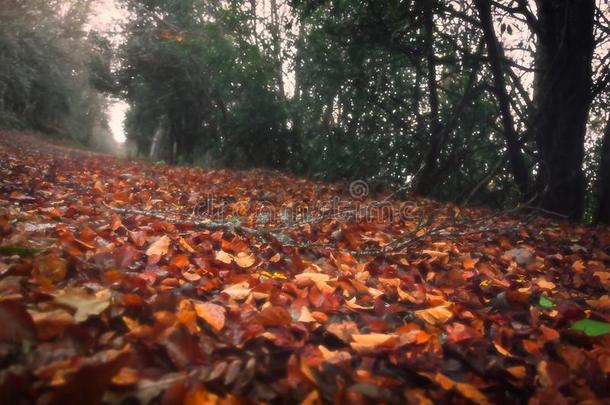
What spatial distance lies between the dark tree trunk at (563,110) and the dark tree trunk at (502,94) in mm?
286

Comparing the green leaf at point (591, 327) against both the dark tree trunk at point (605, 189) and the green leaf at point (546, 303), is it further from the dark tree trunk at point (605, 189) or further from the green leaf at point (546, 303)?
the dark tree trunk at point (605, 189)

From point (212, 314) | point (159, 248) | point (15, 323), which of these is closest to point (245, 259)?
point (159, 248)

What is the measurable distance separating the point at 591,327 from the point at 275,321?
1.12 m

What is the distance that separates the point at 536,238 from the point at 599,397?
2465 mm

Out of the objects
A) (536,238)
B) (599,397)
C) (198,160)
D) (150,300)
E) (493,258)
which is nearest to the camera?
(599,397)

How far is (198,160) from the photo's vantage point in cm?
1353

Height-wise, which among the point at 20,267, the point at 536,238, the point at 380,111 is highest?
the point at 380,111

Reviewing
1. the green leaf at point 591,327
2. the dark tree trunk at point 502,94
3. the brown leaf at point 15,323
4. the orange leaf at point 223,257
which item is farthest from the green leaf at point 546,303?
the dark tree trunk at point 502,94

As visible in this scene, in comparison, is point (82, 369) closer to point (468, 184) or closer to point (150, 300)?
point (150, 300)

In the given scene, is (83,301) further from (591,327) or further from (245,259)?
(591,327)

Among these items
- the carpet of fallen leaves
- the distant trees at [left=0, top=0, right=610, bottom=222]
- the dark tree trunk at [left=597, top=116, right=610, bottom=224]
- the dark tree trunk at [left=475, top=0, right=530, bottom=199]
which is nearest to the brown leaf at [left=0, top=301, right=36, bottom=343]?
the carpet of fallen leaves

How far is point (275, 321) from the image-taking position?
127 centimetres

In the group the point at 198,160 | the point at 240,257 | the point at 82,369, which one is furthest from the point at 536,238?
the point at 198,160

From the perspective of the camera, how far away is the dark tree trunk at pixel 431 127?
221 inches
